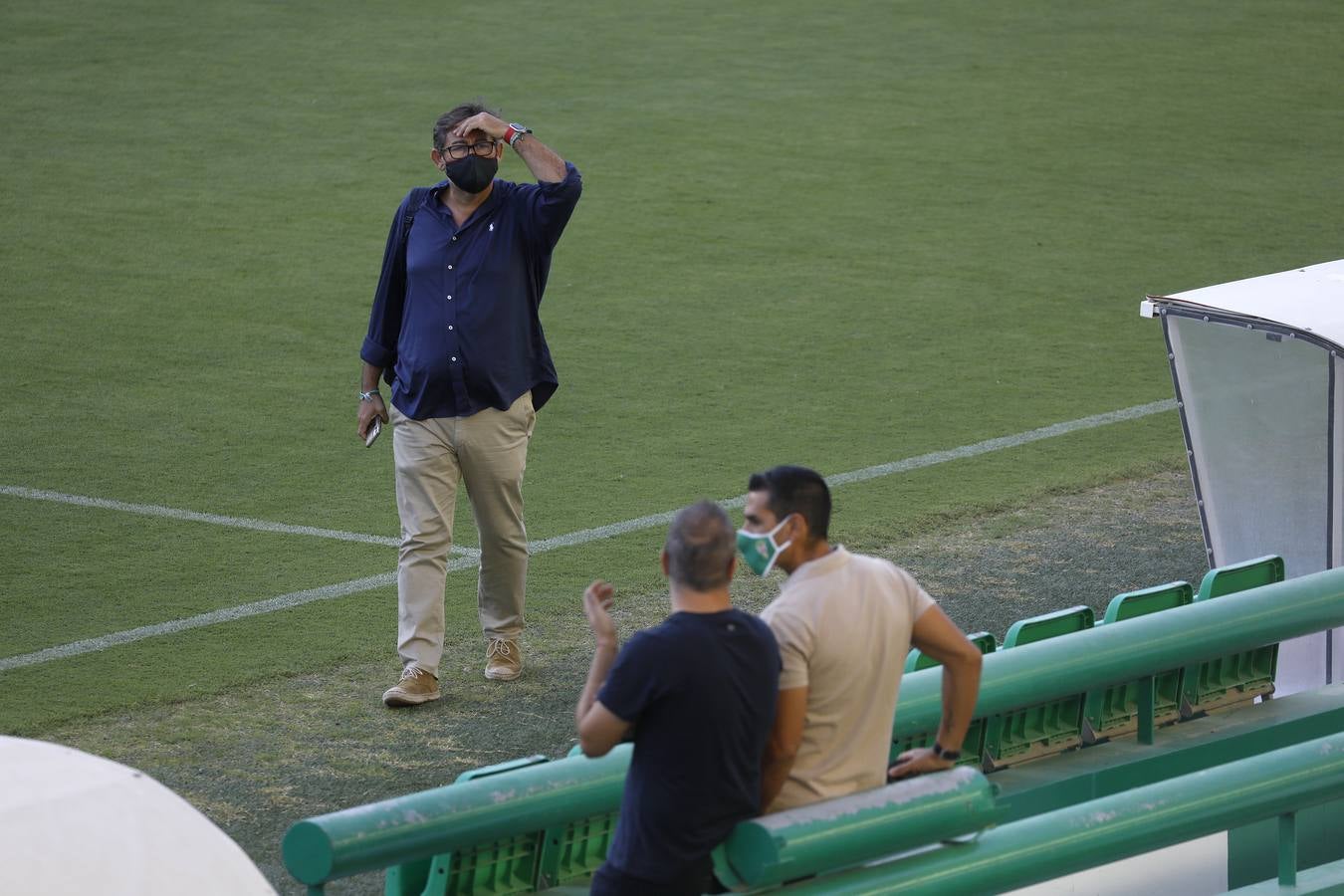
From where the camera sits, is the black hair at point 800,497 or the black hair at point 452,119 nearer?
the black hair at point 800,497

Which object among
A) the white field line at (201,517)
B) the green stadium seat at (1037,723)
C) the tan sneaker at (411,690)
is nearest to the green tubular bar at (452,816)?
the green stadium seat at (1037,723)

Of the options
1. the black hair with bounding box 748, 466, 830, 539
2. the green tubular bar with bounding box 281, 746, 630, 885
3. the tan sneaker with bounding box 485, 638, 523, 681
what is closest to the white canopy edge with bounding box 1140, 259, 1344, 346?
the tan sneaker with bounding box 485, 638, 523, 681

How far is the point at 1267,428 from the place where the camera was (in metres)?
7.03

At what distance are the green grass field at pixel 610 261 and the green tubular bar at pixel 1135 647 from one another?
198 centimetres

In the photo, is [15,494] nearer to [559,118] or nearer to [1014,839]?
[1014,839]

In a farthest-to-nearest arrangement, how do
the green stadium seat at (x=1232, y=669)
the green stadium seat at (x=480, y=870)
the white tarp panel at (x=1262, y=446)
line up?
the white tarp panel at (x=1262, y=446) < the green stadium seat at (x=1232, y=669) < the green stadium seat at (x=480, y=870)

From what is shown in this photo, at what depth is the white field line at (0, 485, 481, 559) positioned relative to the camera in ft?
27.5

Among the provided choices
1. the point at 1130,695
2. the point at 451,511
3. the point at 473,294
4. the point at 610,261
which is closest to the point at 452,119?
the point at 473,294

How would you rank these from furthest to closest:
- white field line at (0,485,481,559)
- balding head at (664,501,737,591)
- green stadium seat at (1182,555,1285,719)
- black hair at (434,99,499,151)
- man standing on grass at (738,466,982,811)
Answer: white field line at (0,485,481,559)
black hair at (434,99,499,151)
green stadium seat at (1182,555,1285,719)
man standing on grass at (738,466,982,811)
balding head at (664,501,737,591)

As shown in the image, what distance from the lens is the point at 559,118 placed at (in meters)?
17.0

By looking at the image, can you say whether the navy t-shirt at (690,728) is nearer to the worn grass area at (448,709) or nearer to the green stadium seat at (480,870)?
the green stadium seat at (480,870)

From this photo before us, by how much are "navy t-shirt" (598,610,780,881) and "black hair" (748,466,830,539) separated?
29cm

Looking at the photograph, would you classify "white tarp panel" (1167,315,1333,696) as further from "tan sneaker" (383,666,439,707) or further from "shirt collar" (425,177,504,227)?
"tan sneaker" (383,666,439,707)

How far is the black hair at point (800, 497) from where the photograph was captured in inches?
152
